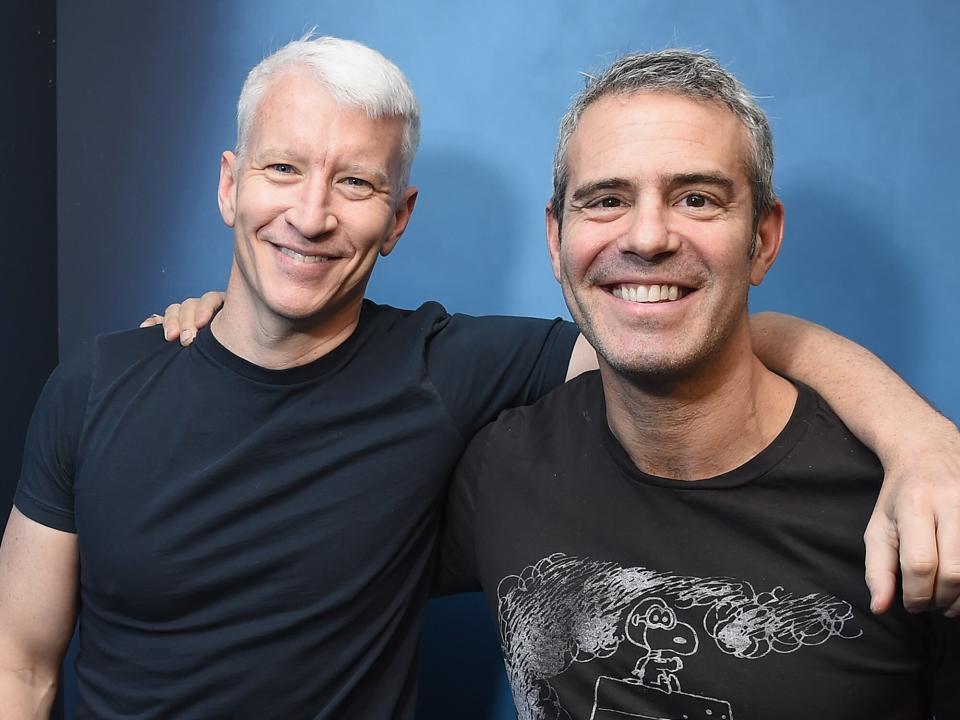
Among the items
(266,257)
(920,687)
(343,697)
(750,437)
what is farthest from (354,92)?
(920,687)

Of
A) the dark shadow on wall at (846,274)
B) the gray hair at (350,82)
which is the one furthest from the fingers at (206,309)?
the dark shadow on wall at (846,274)

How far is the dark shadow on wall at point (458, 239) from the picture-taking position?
192 centimetres

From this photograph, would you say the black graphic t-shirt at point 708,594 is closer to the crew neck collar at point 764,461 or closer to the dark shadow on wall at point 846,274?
the crew neck collar at point 764,461

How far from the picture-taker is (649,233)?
1240 mm

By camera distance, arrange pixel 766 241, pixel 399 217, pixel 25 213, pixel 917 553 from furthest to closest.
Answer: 1. pixel 25 213
2. pixel 399 217
3. pixel 766 241
4. pixel 917 553

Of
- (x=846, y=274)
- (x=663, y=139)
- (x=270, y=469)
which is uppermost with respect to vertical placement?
(x=663, y=139)

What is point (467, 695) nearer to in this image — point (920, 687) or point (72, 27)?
point (920, 687)

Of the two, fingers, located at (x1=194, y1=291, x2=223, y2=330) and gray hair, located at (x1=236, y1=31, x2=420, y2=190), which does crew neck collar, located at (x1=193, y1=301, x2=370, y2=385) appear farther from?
gray hair, located at (x1=236, y1=31, x2=420, y2=190)

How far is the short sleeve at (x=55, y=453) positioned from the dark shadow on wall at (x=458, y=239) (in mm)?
652

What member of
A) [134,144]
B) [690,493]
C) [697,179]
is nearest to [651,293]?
[697,179]

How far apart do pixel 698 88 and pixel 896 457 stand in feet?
1.68

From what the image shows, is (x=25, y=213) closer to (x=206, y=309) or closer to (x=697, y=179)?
(x=206, y=309)

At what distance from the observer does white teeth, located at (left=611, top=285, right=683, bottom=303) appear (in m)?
1.27

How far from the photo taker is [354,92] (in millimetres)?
1470
